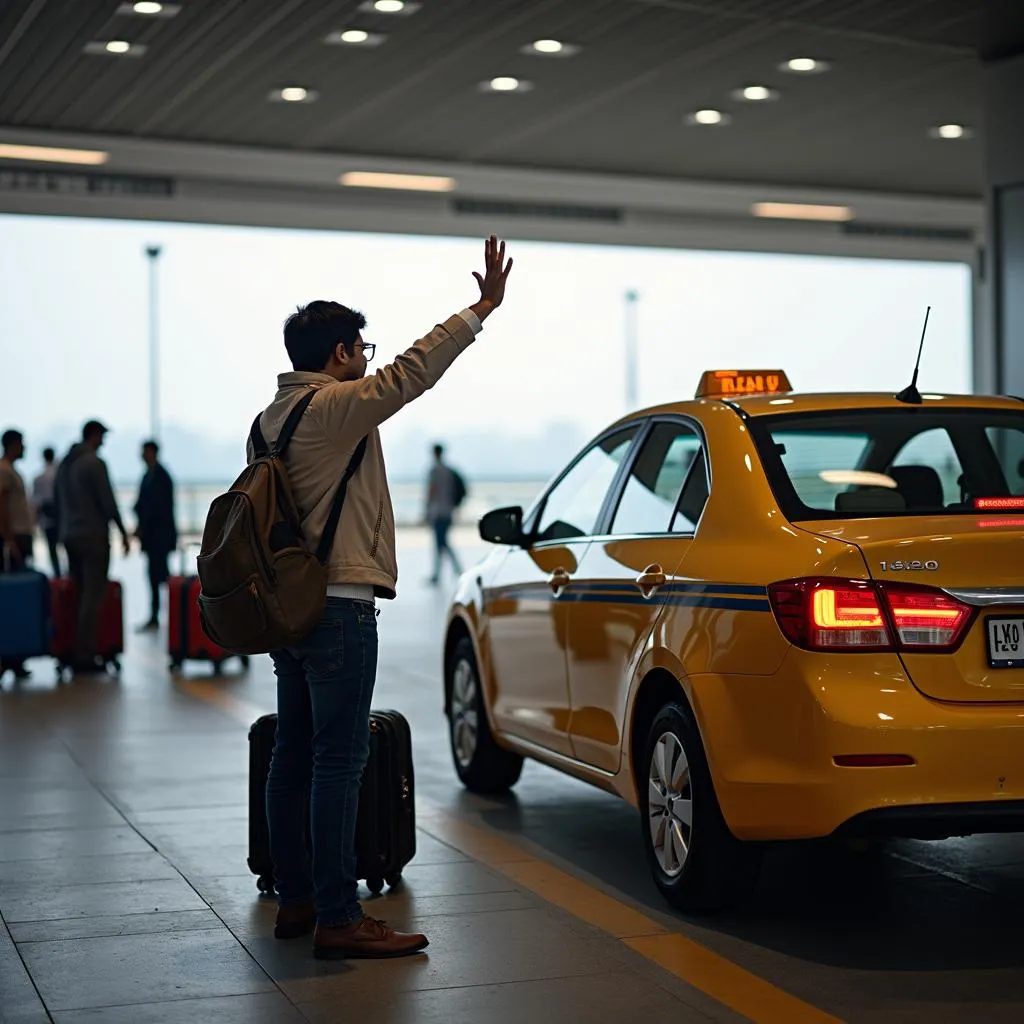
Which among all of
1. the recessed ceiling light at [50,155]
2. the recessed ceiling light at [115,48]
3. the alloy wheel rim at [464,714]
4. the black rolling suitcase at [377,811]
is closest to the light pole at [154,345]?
the recessed ceiling light at [50,155]

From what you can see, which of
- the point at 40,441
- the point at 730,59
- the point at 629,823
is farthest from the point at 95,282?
the point at 629,823

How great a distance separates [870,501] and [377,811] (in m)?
1.93

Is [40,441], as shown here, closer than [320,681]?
No

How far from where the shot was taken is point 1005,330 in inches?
487

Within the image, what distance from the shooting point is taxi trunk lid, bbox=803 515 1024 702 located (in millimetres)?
4680

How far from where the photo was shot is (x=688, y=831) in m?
5.31

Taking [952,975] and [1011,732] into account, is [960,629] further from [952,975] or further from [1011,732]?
[952,975]

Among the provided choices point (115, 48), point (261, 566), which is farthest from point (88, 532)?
point (261, 566)

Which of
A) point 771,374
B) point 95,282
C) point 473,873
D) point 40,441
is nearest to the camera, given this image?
point 473,873

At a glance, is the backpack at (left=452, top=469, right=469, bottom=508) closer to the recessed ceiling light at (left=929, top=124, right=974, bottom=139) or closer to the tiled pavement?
the recessed ceiling light at (left=929, top=124, right=974, bottom=139)

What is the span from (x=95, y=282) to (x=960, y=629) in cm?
4299

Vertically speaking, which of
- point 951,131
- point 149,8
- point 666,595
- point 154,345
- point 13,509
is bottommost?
point 666,595

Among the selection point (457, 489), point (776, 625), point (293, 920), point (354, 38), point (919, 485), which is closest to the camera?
point (776, 625)

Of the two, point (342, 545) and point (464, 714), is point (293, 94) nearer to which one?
point (464, 714)
